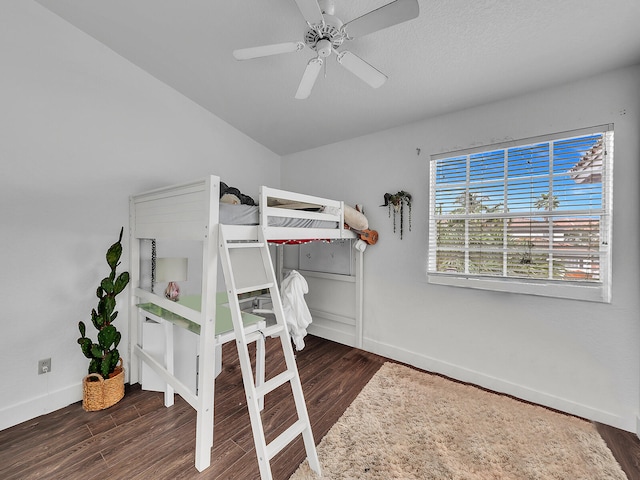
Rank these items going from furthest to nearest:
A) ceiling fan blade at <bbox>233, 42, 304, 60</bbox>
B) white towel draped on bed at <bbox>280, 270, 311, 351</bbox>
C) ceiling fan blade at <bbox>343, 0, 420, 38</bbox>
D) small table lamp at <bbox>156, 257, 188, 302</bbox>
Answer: white towel draped on bed at <bbox>280, 270, 311, 351</bbox> → small table lamp at <bbox>156, 257, 188, 302</bbox> → ceiling fan blade at <bbox>233, 42, 304, 60</bbox> → ceiling fan blade at <bbox>343, 0, 420, 38</bbox>

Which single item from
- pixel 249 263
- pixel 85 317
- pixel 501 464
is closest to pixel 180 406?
pixel 85 317

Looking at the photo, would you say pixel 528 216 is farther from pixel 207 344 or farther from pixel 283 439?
pixel 207 344

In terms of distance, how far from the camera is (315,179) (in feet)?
12.1

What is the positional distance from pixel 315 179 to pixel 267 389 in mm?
2729

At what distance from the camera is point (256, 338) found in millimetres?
1700

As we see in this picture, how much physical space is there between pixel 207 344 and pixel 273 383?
0.45m

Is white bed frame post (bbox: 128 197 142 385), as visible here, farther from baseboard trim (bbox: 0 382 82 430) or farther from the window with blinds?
the window with blinds

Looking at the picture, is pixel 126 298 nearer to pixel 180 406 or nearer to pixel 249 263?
pixel 180 406

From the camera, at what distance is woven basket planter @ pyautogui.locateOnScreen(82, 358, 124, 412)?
2084mm

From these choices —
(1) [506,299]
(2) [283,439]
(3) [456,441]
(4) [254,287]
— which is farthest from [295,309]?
(1) [506,299]

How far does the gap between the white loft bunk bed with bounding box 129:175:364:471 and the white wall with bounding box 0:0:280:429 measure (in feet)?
0.89

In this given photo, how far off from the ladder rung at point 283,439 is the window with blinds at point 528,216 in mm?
1810

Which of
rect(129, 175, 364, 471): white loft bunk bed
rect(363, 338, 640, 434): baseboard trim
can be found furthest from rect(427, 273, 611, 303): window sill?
rect(129, 175, 364, 471): white loft bunk bed

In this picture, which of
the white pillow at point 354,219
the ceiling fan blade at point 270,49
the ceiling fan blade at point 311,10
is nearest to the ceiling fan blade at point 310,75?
the ceiling fan blade at point 270,49
